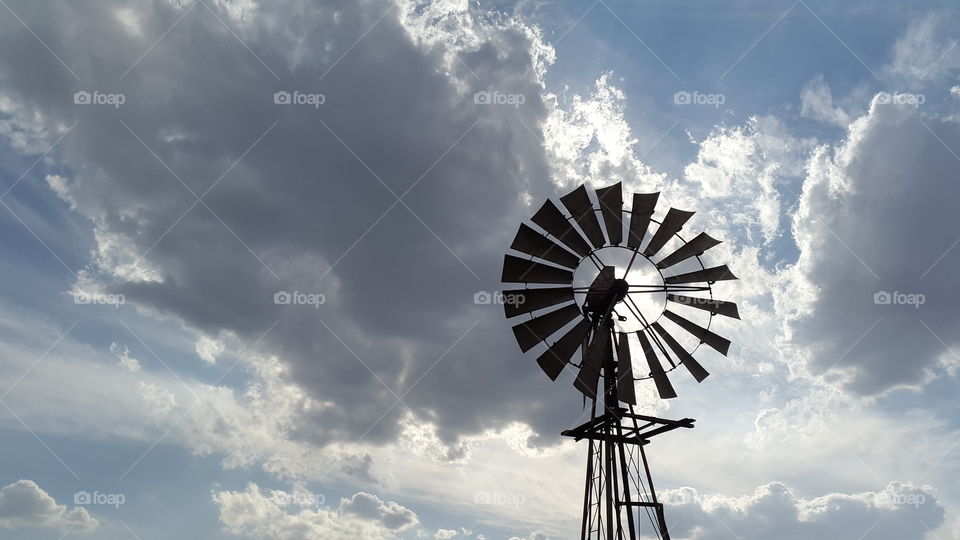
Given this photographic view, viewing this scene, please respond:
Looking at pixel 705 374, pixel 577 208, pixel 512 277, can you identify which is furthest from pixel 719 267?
pixel 512 277

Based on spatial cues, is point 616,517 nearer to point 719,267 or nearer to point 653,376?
point 653,376

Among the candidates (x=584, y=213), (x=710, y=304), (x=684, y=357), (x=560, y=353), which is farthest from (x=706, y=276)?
(x=560, y=353)

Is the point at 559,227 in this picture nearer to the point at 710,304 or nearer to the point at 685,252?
the point at 685,252

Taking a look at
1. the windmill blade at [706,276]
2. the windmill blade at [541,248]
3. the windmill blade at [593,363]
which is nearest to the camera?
the windmill blade at [593,363]

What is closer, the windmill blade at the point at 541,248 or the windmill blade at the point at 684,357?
the windmill blade at the point at 541,248

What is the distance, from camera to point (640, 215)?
16.5 metres

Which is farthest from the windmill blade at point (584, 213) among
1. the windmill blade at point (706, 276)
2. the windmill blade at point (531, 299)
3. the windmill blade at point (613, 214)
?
the windmill blade at point (706, 276)

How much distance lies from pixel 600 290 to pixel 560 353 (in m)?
1.96

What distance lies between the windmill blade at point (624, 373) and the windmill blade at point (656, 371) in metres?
0.56

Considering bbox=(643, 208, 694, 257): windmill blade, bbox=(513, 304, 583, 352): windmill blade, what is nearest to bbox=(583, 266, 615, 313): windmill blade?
bbox=(513, 304, 583, 352): windmill blade

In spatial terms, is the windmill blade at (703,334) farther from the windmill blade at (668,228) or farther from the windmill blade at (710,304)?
the windmill blade at (668,228)

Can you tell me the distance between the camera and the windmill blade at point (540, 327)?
16422 millimetres

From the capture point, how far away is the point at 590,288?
16.8 meters

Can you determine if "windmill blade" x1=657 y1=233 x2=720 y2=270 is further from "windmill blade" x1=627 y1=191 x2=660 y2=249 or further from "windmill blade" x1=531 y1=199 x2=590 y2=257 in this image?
"windmill blade" x1=531 y1=199 x2=590 y2=257
